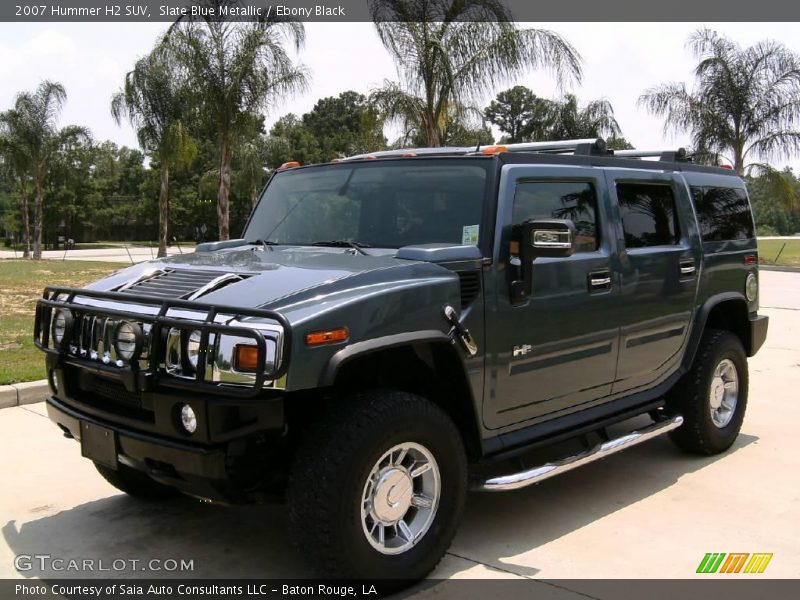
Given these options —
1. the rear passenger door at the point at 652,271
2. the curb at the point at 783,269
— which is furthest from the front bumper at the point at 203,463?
the curb at the point at 783,269

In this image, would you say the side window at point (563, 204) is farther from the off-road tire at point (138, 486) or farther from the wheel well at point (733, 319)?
the off-road tire at point (138, 486)

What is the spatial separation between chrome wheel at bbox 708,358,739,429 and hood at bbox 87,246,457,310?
111 inches

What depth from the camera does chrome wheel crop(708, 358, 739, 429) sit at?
557cm

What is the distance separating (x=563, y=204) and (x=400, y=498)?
1914mm

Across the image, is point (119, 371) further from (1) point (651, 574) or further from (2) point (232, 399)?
(1) point (651, 574)

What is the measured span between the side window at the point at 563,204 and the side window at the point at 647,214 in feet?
1.02

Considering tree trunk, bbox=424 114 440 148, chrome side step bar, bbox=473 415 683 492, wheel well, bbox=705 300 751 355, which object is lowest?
chrome side step bar, bbox=473 415 683 492

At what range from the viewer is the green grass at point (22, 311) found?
7242mm

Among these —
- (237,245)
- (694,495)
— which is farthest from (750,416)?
(237,245)

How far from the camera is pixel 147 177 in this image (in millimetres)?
62562

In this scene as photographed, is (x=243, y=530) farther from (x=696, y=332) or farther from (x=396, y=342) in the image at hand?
(x=696, y=332)

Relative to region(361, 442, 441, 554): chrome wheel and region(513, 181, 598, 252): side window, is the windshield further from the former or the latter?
region(361, 442, 441, 554): chrome wheel

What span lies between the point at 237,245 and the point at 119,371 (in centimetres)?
150

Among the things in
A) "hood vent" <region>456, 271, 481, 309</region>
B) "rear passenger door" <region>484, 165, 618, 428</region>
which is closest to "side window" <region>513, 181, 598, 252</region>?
"rear passenger door" <region>484, 165, 618, 428</region>
